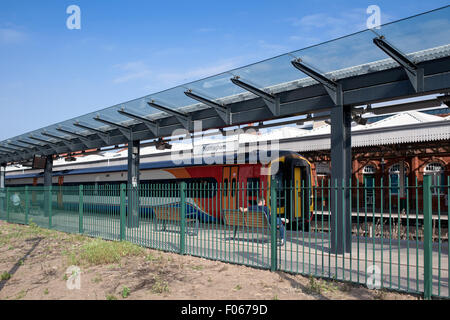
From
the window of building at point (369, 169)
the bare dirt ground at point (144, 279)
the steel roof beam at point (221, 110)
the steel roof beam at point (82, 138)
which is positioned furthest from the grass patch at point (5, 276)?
the window of building at point (369, 169)

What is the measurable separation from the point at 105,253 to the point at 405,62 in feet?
24.4

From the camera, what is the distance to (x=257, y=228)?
8.49 m

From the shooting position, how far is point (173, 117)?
12539mm

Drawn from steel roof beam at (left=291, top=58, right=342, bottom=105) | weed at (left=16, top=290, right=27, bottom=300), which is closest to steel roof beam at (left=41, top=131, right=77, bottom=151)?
weed at (left=16, top=290, right=27, bottom=300)

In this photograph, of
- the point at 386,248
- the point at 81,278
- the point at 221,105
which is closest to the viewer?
Result: the point at 81,278

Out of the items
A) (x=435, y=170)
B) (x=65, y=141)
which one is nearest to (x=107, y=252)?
(x=65, y=141)

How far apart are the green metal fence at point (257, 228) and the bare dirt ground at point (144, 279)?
0.40m

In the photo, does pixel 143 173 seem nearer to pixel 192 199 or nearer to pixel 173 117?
pixel 173 117

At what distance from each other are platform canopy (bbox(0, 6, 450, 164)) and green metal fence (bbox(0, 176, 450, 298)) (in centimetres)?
→ 202

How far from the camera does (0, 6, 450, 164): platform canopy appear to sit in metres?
7.11

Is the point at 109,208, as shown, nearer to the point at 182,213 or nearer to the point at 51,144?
the point at 182,213

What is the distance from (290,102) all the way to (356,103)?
5.58ft

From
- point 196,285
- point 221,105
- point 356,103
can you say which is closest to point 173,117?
point 221,105
